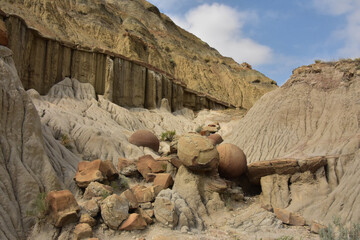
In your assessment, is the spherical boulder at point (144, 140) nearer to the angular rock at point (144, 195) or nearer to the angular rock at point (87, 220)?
the angular rock at point (144, 195)

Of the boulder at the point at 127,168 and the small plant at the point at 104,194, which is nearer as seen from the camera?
the small plant at the point at 104,194

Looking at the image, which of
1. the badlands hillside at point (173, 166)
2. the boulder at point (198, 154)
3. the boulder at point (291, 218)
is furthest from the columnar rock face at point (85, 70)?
the boulder at point (291, 218)

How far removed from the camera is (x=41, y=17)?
30875mm

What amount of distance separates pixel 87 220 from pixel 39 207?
1.06m

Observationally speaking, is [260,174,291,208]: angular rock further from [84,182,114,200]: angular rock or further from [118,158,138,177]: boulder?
[84,182,114,200]: angular rock

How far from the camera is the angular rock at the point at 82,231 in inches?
251

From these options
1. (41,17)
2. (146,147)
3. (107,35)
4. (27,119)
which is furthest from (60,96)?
(107,35)

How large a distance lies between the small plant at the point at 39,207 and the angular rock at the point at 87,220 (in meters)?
0.78

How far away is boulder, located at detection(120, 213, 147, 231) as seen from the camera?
6895 millimetres

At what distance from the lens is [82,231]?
21.1ft

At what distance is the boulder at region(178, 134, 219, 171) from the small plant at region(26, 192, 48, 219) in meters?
3.84

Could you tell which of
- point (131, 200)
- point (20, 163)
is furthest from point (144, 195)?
point (20, 163)

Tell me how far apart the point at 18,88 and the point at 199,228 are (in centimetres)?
609

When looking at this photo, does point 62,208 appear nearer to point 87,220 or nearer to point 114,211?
point 87,220
